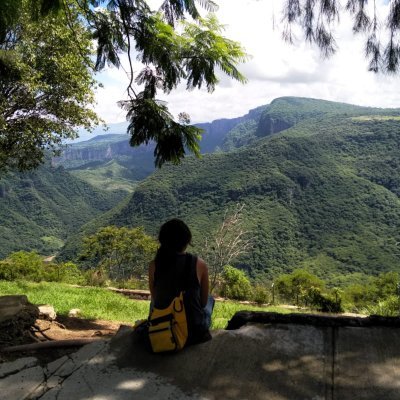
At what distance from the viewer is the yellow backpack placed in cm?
276

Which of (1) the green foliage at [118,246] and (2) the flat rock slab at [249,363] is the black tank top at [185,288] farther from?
(1) the green foliage at [118,246]

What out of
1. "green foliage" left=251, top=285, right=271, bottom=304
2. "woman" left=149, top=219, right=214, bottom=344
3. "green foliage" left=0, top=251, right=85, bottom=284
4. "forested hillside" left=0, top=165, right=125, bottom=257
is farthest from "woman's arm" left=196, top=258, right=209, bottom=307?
"forested hillside" left=0, top=165, right=125, bottom=257

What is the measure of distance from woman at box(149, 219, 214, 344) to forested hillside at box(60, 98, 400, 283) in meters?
69.2

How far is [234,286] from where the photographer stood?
1471cm

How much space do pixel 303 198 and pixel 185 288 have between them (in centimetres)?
12073

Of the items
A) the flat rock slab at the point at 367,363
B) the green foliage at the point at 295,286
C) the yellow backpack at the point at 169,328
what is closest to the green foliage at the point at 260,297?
the green foliage at the point at 295,286

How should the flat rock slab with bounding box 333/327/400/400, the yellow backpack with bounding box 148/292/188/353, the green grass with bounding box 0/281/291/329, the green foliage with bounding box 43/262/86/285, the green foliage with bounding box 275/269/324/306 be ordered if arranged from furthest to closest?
the green foliage with bounding box 275/269/324/306 → the green foliage with bounding box 43/262/86/285 → the green grass with bounding box 0/281/291/329 → the yellow backpack with bounding box 148/292/188/353 → the flat rock slab with bounding box 333/327/400/400

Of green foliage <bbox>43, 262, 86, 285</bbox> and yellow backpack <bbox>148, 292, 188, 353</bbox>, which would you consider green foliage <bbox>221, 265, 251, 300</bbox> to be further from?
yellow backpack <bbox>148, 292, 188, 353</bbox>

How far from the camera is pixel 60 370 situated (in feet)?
9.02

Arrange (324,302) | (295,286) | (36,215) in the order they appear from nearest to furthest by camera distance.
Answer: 1. (324,302)
2. (295,286)
3. (36,215)

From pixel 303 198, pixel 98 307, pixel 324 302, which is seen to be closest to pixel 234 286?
pixel 324 302

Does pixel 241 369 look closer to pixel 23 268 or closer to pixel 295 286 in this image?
pixel 23 268

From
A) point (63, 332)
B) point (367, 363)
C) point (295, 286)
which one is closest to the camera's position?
point (367, 363)

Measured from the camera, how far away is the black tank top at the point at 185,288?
288 centimetres
